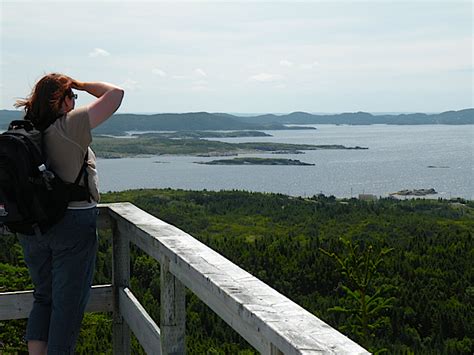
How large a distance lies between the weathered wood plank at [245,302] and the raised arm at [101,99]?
415 mm

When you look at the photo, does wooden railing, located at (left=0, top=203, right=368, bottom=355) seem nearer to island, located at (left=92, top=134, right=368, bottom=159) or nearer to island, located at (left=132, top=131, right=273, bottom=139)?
island, located at (left=92, top=134, right=368, bottom=159)

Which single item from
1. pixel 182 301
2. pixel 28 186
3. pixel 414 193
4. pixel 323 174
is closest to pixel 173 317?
pixel 182 301

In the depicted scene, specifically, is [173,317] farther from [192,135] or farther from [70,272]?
[192,135]

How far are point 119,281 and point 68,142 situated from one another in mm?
898

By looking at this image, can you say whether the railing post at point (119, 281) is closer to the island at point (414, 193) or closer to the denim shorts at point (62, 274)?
the denim shorts at point (62, 274)

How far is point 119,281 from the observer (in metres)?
2.90

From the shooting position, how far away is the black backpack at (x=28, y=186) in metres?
2.05

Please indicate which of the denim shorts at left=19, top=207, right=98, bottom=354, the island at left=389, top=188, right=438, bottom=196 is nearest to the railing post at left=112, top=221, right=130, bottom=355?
the denim shorts at left=19, top=207, right=98, bottom=354

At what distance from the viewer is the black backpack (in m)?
2.05

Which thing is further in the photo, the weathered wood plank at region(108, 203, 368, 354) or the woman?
the woman

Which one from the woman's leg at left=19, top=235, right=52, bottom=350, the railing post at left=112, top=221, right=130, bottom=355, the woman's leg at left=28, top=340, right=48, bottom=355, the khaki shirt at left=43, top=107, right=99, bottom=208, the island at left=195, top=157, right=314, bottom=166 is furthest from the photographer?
the island at left=195, top=157, right=314, bottom=166

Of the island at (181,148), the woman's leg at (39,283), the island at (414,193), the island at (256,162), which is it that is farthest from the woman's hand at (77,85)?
the island at (181,148)

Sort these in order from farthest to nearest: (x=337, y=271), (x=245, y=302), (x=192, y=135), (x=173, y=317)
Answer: (x=192, y=135) < (x=337, y=271) < (x=173, y=317) < (x=245, y=302)

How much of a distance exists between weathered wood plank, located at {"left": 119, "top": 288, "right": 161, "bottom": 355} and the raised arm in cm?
70
